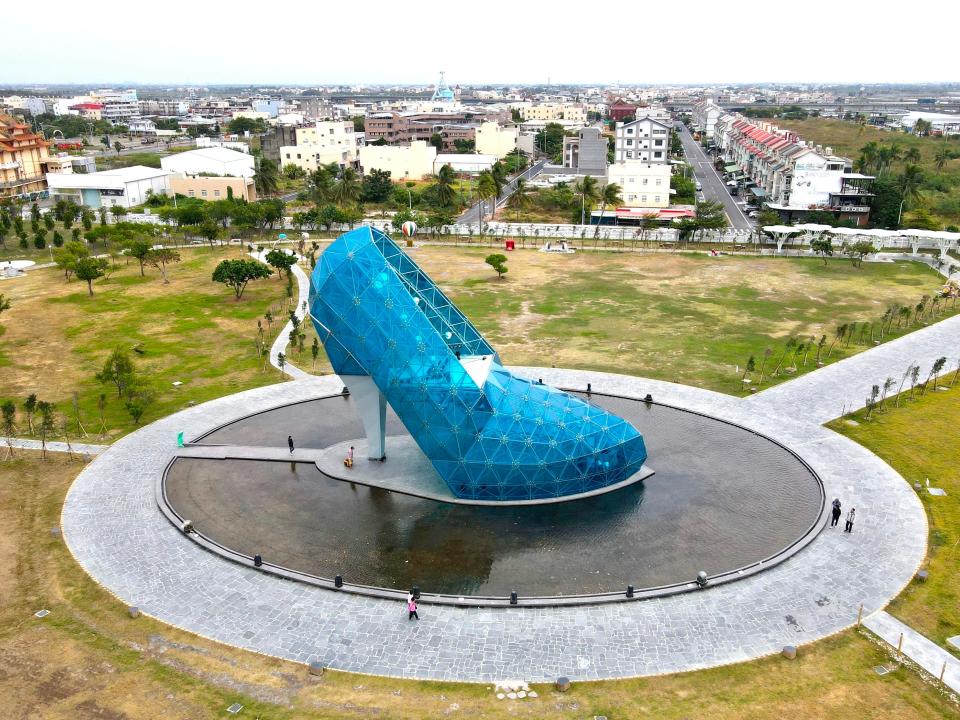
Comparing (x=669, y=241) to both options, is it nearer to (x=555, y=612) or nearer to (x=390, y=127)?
(x=555, y=612)

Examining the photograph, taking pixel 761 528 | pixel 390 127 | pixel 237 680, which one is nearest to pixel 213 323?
pixel 237 680

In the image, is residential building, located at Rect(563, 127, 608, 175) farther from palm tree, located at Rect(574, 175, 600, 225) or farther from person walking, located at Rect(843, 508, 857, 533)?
person walking, located at Rect(843, 508, 857, 533)

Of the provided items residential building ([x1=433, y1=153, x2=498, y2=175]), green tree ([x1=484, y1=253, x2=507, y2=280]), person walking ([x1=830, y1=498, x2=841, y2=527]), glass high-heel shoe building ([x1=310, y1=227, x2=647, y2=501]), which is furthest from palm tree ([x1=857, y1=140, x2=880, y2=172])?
glass high-heel shoe building ([x1=310, y1=227, x2=647, y2=501])

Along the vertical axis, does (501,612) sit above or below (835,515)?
below

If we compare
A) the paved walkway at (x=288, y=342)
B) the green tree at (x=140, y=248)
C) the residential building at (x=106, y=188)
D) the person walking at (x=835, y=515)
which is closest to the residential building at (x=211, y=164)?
the residential building at (x=106, y=188)

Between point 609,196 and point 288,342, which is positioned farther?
point 609,196

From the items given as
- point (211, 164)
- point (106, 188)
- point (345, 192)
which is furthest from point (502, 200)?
point (106, 188)

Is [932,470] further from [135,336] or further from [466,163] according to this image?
[466,163]
